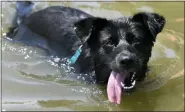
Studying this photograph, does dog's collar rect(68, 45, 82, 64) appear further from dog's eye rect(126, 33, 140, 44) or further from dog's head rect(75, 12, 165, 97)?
dog's eye rect(126, 33, 140, 44)

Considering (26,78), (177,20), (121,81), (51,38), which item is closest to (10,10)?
(51,38)

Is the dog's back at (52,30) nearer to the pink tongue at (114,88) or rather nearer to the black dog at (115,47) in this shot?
the black dog at (115,47)

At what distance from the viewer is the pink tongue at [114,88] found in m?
6.04

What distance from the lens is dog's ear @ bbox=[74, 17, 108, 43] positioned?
20.7 feet

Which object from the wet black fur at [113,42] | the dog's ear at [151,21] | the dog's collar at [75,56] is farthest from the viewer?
the dog's collar at [75,56]

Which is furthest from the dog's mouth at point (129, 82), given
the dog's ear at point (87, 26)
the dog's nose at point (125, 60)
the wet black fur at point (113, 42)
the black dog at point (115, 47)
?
the dog's ear at point (87, 26)

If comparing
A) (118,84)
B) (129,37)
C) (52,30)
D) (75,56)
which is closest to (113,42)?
(129,37)

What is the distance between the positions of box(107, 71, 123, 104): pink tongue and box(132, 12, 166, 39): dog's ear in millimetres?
850

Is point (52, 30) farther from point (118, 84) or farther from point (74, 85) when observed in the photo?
point (118, 84)

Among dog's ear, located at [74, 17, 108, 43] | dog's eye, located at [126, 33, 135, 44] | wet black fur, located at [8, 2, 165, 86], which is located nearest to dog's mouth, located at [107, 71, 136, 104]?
wet black fur, located at [8, 2, 165, 86]

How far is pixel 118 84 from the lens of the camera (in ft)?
20.0

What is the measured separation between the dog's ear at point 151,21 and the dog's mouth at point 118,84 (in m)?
0.73

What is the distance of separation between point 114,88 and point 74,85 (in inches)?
→ 32.6

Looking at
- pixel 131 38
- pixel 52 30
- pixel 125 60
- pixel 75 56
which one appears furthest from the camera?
pixel 52 30
